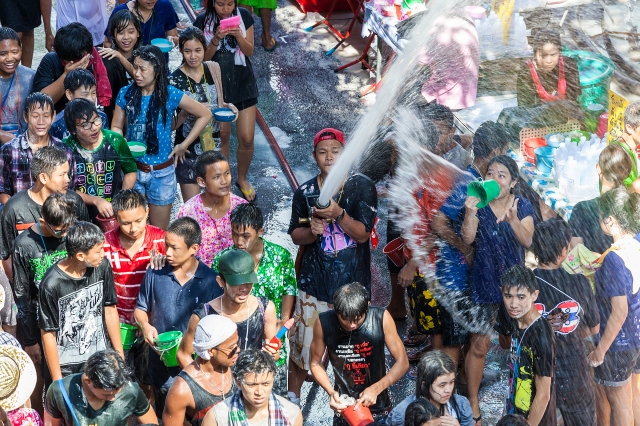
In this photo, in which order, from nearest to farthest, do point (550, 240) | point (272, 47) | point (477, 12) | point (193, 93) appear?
point (550, 240)
point (193, 93)
point (477, 12)
point (272, 47)

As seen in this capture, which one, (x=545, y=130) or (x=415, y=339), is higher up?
(x=545, y=130)

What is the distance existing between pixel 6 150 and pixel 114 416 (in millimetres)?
2226

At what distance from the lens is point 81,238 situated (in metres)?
4.88

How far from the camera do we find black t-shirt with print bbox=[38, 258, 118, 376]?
4.95 meters

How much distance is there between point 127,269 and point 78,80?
1642 mm

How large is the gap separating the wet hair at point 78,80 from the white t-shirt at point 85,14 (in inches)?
91.6

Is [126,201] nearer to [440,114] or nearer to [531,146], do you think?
→ [440,114]

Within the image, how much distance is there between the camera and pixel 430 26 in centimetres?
831

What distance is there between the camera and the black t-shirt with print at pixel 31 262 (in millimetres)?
5199

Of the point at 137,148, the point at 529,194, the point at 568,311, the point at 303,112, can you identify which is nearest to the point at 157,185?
the point at 137,148

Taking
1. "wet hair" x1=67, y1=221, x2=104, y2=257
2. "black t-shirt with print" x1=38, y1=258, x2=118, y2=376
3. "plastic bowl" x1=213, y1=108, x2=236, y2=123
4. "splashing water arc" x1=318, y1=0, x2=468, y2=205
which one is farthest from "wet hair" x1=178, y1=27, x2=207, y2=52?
"wet hair" x1=67, y1=221, x2=104, y2=257

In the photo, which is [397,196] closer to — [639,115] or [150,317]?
[639,115]

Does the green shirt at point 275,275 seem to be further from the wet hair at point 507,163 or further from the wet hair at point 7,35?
the wet hair at point 7,35

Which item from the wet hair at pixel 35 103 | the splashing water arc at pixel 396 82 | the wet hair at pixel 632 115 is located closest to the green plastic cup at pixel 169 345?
the splashing water arc at pixel 396 82
